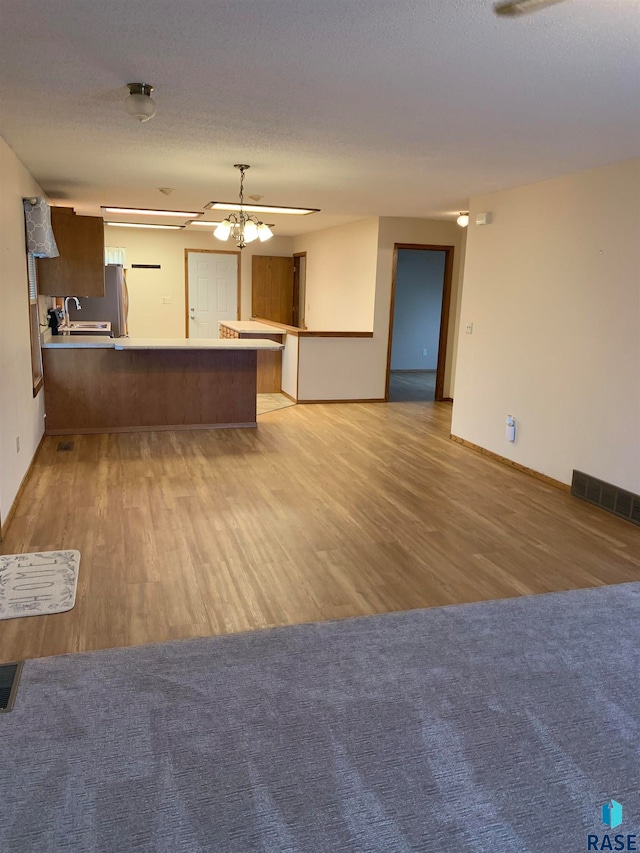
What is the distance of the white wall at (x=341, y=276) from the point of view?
8023mm

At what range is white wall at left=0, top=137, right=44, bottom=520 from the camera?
376cm

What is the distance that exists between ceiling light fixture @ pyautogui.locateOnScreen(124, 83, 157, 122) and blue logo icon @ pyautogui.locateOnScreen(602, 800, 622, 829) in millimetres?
3140

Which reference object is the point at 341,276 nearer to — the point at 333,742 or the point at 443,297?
the point at 443,297

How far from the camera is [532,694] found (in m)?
2.31

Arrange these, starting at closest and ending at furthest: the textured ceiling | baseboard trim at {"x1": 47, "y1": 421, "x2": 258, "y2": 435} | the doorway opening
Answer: the textured ceiling, baseboard trim at {"x1": 47, "y1": 421, "x2": 258, "y2": 435}, the doorway opening

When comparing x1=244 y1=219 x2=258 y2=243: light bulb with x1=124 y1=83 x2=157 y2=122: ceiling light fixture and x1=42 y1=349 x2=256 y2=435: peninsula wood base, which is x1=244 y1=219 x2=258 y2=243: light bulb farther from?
x1=124 y1=83 x2=157 y2=122: ceiling light fixture

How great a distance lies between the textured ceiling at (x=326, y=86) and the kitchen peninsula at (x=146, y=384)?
66.8 inches

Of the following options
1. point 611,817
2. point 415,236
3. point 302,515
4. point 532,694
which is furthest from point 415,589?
point 415,236

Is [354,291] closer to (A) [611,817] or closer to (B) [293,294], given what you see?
(B) [293,294]

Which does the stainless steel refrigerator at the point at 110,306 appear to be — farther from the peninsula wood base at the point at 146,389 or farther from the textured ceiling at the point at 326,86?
the textured ceiling at the point at 326,86

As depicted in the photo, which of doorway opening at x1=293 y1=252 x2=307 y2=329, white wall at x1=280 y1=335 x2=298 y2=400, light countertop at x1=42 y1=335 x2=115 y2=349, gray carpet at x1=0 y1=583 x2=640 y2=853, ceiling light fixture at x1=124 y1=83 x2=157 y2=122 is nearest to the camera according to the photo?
gray carpet at x1=0 y1=583 x2=640 y2=853

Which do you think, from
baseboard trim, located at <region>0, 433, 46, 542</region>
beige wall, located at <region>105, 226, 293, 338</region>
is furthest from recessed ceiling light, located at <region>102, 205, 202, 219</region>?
baseboard trim, located at <region>0, 433, 46, 542</region>

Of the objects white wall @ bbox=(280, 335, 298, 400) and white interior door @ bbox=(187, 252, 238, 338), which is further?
white interior door @ bbox=(187, 252, 238, 338)

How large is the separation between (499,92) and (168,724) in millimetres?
2926
